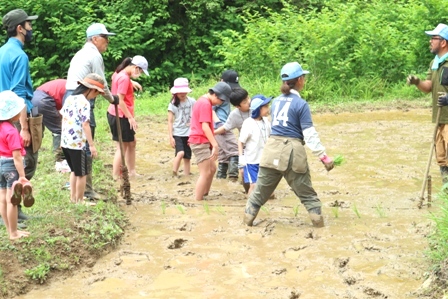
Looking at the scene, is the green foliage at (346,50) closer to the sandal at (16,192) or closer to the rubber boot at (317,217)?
the rubber boot at (317,217)

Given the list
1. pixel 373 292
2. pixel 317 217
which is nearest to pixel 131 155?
pixel 317 217

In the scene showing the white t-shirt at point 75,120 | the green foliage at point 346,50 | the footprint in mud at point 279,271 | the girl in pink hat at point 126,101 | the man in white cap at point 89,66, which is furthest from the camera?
the green foliage at point 346,50

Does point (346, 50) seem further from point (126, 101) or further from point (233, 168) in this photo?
point (126, 101)

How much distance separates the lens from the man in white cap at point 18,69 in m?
7.80

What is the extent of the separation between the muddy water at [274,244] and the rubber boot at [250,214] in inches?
3.5

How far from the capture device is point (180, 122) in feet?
35.7

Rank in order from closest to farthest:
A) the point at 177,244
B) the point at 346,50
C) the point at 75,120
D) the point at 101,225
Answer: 1. the point at 177,244
2. the point at 101,225
3. the point at 75,120
4. the point at 346,50

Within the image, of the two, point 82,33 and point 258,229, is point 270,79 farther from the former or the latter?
point 258,229

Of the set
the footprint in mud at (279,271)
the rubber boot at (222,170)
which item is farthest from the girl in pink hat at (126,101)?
the footprint in mud at (279,271)

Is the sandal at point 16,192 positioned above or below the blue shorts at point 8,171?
below

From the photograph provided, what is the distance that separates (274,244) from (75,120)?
2.62 m

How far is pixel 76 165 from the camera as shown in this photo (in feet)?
→ 27.3

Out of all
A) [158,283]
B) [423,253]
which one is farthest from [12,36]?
[423,253]

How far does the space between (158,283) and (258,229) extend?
1741mm
